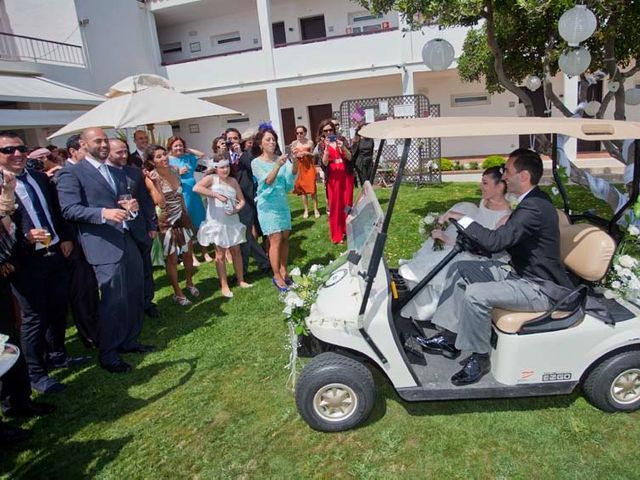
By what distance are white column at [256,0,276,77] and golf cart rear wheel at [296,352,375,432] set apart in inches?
594

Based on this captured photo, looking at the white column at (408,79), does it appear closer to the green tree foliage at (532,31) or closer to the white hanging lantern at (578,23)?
the green tree foliage at (532,31)

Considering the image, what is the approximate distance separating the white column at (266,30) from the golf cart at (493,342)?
14437mm

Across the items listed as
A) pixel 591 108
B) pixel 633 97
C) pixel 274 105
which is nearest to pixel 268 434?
pixel 591 108

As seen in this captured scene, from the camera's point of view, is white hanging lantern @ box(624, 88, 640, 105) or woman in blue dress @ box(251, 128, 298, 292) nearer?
woman in blue dress @ box(251, 128, 298, 292)

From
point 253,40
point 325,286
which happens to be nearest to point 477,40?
point 325,286

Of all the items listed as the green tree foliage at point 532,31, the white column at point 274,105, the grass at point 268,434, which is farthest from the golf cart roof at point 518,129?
the white column at point 274,105

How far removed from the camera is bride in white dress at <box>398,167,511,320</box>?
3.48 m

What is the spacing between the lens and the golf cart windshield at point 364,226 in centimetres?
→ 296

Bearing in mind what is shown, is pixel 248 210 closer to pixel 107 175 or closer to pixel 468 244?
pixel 107 175

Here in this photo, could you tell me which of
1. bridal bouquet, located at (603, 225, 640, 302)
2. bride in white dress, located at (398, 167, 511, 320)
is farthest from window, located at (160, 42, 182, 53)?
bridal bouquet, located at (603, 225, 640, 302)

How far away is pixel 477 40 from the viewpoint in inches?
356

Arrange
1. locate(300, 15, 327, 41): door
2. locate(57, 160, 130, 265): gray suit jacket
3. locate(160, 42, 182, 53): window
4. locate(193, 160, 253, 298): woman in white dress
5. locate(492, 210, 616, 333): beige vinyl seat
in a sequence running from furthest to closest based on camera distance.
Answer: locate(160, 42, 182, 53): window
locate(300, 15, 327, 41): door
locate(193, 160, 253, 298): woman in white dress
locate(57, 160, 130, 265): gray suit jacket
locate(492, 210, 616, 333): beige vinyl seat

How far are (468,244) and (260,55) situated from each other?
604 inches

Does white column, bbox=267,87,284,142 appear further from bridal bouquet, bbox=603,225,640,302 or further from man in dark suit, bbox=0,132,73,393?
bridal bouquet, bbox=603,225,640,302
